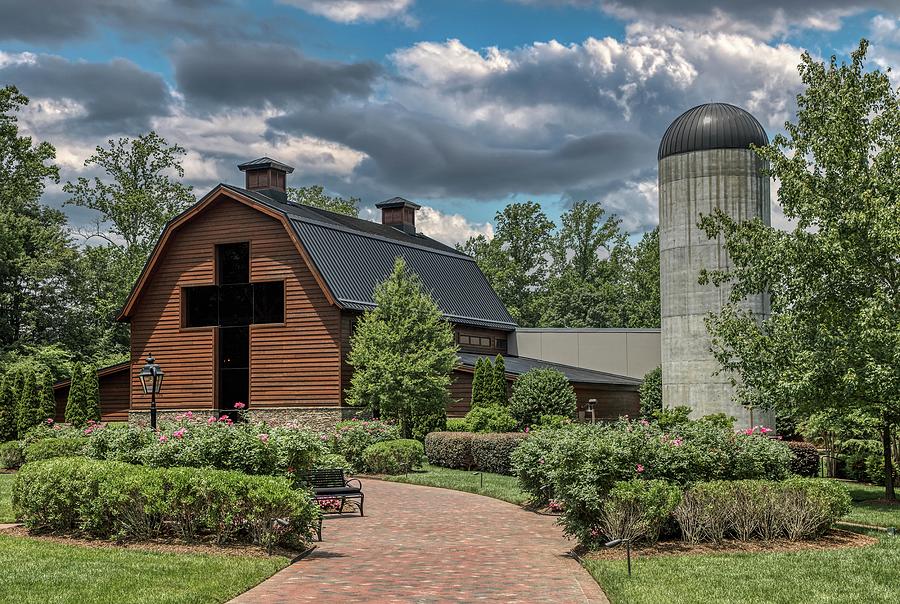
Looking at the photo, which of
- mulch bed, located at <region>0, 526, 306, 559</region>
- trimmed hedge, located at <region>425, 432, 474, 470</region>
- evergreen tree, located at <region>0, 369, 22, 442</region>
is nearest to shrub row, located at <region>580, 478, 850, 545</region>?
mulch bed, located at <region>0, 526, 306, 559</region>

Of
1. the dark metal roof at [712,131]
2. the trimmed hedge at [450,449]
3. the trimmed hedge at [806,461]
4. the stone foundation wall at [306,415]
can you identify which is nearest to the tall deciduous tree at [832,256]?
the trimmed hedge at [806,461]

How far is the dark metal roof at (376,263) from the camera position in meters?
38.4

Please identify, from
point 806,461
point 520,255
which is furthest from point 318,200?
point 806,461

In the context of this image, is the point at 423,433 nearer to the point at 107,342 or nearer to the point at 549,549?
the point at 549,549

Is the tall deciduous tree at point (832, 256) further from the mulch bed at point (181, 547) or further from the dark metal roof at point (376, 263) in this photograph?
the dark metal roof at point (376, 263)

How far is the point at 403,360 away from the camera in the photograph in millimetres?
34438

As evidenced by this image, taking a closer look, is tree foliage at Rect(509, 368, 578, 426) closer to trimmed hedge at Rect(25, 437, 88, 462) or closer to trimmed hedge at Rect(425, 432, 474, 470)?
trimmed hedge at Rect(425, 432, 474, 470)

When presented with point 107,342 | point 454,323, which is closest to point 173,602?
point 454,323

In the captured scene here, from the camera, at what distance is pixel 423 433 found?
34.3 m

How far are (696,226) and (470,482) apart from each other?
47.4 ft

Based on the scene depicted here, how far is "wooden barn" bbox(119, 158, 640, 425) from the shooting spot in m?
38.0

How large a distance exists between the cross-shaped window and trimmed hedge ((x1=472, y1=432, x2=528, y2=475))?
13.3m

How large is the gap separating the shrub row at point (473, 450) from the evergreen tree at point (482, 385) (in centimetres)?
553

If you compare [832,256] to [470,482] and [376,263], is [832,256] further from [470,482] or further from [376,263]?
[376,263]
